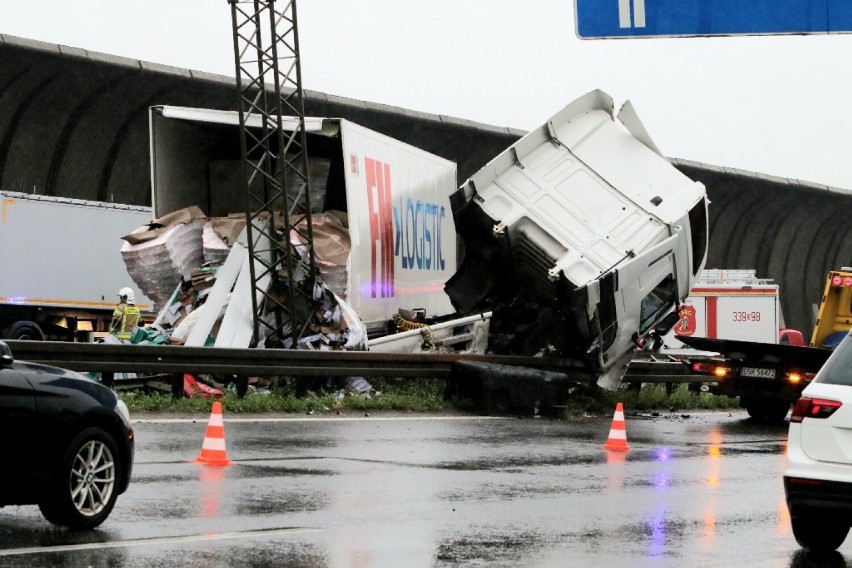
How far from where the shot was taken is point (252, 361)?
18.2m

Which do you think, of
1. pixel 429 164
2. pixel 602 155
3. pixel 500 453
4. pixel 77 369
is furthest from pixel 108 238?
pixel 500 453

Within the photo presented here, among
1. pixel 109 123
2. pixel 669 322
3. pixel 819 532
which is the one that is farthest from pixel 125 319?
pixel 819 532

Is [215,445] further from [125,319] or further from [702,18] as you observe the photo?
[125,319]

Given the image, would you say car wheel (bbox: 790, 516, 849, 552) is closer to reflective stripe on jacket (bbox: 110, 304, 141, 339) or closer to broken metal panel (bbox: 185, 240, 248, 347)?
broken metal panel (bbox: 185, 240, 248, 347)

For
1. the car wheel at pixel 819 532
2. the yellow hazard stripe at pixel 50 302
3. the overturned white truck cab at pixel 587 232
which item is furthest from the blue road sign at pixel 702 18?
the yellow hazard stripe at pixel 50 302

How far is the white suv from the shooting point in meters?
8.92

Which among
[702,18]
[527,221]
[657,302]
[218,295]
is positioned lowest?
[657,302]

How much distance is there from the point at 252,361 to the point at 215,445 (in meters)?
5.85

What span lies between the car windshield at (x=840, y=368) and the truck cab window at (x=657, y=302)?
1230cm

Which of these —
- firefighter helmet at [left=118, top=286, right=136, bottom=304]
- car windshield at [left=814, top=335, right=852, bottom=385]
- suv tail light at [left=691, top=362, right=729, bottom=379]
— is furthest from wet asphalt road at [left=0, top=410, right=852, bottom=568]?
firefighter helmet at [left=118, top=286, right=136, bottom=304]

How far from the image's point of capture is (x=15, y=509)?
958 centimetres

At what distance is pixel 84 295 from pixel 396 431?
56.9 ft

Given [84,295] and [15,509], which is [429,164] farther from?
[15,509]

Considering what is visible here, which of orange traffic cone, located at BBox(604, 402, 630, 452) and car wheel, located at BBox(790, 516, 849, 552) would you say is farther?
orange traffic cone, located at BBox(604, 402, 630, 452)
